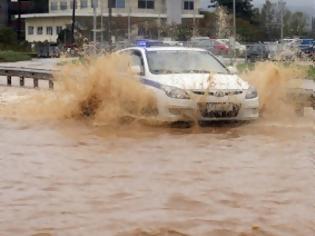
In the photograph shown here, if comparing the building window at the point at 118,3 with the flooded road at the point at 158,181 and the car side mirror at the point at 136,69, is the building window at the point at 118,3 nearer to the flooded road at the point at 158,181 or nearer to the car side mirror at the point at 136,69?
the car side mirror at the point at 136,69

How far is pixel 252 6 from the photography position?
287ft

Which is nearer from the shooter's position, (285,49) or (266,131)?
(266,131)

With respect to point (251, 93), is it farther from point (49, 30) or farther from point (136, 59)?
point (49, 30)

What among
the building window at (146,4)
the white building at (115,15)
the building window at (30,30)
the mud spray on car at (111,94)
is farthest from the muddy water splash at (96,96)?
the building window at (30,30)

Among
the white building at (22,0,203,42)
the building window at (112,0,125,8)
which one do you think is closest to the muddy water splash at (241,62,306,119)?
the white building at (22,0,203,42)

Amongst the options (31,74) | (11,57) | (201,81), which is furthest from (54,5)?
(201,81)

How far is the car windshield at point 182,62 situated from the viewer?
45.8ft

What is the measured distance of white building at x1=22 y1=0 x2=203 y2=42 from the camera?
8000 centimetres

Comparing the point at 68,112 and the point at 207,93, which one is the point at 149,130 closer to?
the point at 207,93

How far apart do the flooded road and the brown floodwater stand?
0.4 inches

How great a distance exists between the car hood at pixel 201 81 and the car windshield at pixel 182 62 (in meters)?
0.41

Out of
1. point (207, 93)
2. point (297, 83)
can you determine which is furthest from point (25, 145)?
point (297, 83)

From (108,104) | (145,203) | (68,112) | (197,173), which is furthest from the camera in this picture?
(68,112)

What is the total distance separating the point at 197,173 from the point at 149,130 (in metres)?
3.76
